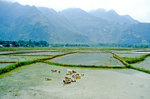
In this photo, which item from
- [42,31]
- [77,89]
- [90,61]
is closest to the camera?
[77,89]

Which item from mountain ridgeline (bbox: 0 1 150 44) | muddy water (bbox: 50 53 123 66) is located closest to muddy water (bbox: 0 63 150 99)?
muddy water (bbox: 50 53 123 66)

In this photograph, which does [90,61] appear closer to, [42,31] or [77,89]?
[77,89]

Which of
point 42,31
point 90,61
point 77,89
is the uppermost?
point 42,31

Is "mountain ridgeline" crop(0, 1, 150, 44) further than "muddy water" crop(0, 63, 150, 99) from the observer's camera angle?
Yes

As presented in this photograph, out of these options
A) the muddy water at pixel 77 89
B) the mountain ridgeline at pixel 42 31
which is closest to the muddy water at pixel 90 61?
the muddy water at pixel 77 89

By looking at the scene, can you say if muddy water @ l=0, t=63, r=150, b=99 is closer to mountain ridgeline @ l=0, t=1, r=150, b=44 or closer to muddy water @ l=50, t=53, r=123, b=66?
muddy water @ l=50, t=53, r=123, b=66

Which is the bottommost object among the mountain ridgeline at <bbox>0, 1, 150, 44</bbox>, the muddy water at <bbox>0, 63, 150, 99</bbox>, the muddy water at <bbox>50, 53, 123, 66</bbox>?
the muddy water at <bbox>0, 63, 150, 99</bbox>

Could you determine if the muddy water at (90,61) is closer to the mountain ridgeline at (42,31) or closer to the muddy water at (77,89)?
the muddy water at (77,89)

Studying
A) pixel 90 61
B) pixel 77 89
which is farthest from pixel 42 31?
pixel 77 89

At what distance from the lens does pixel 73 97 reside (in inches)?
270

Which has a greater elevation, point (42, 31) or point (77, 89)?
point (42, 31)

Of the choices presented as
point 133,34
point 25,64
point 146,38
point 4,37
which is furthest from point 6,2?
point 25,64

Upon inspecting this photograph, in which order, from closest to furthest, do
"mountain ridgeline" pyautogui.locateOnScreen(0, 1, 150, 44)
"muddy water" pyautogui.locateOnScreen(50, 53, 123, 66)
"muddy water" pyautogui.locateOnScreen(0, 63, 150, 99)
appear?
"muddy water" pyautogui.locateOnScreen(0, 63, 150, 99) < "muddy water" pyautogui.locateOnScreen(50, 53, 123, 66) < "mountain ridgeline" pyautogui.locateOnScreen(0, 1, 150, 44)

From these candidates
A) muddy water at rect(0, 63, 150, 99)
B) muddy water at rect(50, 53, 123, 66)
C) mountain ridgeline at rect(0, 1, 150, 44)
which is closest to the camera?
muddy water at rect(0, 63, 150, 99)
